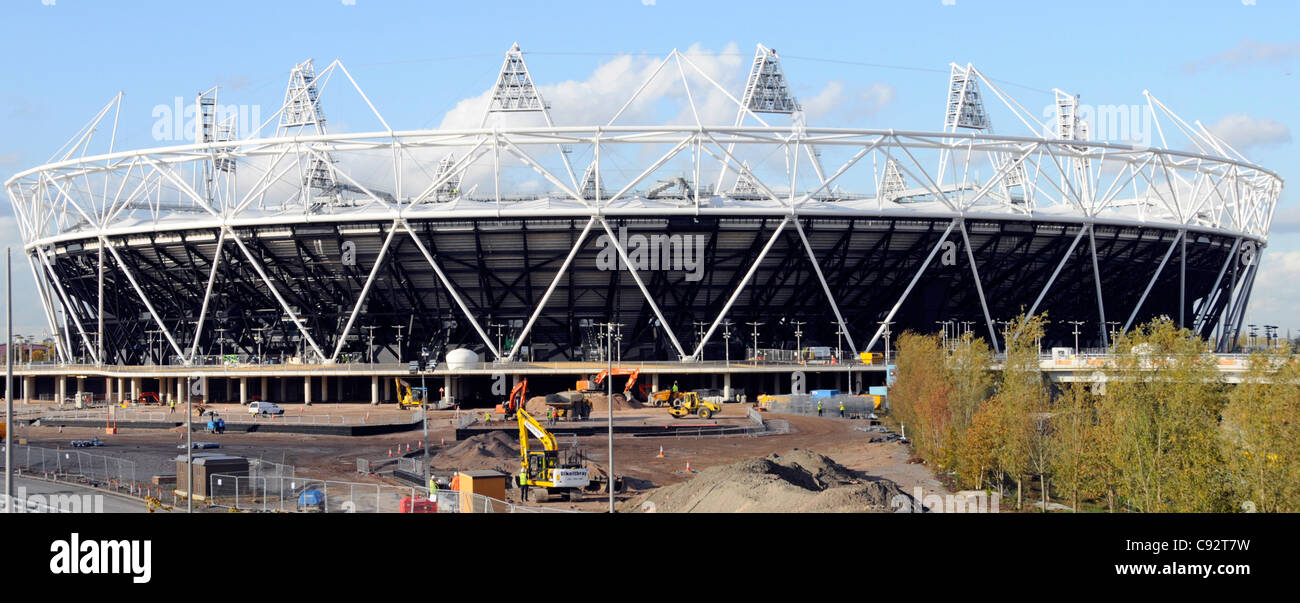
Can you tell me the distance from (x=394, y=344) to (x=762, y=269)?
2606 cm

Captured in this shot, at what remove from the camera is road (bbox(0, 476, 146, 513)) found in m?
29.7

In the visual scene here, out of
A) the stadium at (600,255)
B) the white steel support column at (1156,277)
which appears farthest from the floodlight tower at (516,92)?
the white steel support column at (1156,277)

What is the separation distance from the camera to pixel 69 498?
31516 millimetres

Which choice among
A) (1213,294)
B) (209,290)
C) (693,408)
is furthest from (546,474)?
(1213,294)

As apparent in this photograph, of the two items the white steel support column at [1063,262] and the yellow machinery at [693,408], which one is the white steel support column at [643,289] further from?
the white steel support column at [1063,262]

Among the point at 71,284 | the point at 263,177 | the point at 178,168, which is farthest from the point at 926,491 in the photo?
the point at 71,284

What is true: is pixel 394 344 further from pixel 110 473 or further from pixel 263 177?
pixel 110 473

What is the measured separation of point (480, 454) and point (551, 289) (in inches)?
1187

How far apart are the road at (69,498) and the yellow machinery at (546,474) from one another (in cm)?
1100

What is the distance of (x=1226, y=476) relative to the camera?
2359 centimetres

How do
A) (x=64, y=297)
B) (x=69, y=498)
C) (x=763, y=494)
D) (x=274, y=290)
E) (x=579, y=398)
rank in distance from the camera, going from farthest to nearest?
(x=64, y=297)
(x=274, y=290)
(x=579, y=398)
(x=69, y=498)
(x=763, y=494)

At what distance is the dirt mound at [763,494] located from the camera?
90.5ft

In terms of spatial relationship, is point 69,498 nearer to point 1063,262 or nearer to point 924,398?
point 924,398
